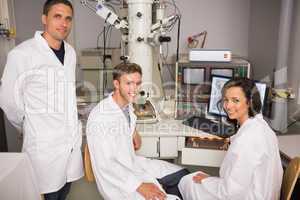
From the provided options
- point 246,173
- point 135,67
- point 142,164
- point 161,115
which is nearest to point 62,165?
point 142,164

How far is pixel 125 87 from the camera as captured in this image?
Answer: 5.26 ft

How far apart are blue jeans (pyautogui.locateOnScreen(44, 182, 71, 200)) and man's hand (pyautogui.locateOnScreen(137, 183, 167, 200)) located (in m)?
0.55

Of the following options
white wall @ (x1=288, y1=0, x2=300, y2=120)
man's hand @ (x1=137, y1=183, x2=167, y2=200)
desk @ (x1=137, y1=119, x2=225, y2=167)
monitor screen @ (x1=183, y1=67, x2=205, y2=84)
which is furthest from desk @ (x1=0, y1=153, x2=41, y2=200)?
white wall @ (x1=288, y1=0, x2=300, y2=120)

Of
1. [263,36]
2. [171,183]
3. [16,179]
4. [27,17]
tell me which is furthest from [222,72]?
[27,17]

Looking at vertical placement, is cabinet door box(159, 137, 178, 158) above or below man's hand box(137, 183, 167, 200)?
above

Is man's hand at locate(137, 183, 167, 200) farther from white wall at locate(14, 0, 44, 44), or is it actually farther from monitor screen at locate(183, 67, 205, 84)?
white wall at locate(14, 0, 44, 44)

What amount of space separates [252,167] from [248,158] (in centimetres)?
4

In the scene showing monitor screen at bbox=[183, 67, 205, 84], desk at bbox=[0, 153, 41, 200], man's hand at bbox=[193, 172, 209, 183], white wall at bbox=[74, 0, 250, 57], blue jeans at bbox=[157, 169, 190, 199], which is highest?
white wall at bbox=[74, 0, 250, 57]

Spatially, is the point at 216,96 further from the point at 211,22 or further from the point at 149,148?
the point at 211,22

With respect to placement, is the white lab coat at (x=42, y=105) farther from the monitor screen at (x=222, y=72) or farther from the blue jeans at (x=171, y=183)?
the monitor screen at (x=222, y=72)

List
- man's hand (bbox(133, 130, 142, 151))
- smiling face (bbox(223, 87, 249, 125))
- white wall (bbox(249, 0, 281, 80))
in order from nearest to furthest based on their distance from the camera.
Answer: smiling face (bbox(223, 87, 249, 125)) → man's hand (bbox(133, 130, 142, 151)) → white wall (bbox(249, 0, 281, 80))

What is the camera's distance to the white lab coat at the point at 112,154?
1.52 m

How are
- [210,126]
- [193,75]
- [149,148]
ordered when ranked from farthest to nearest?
[193,75]
[210,126]
[149,148]

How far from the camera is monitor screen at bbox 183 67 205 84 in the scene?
2.14 m
